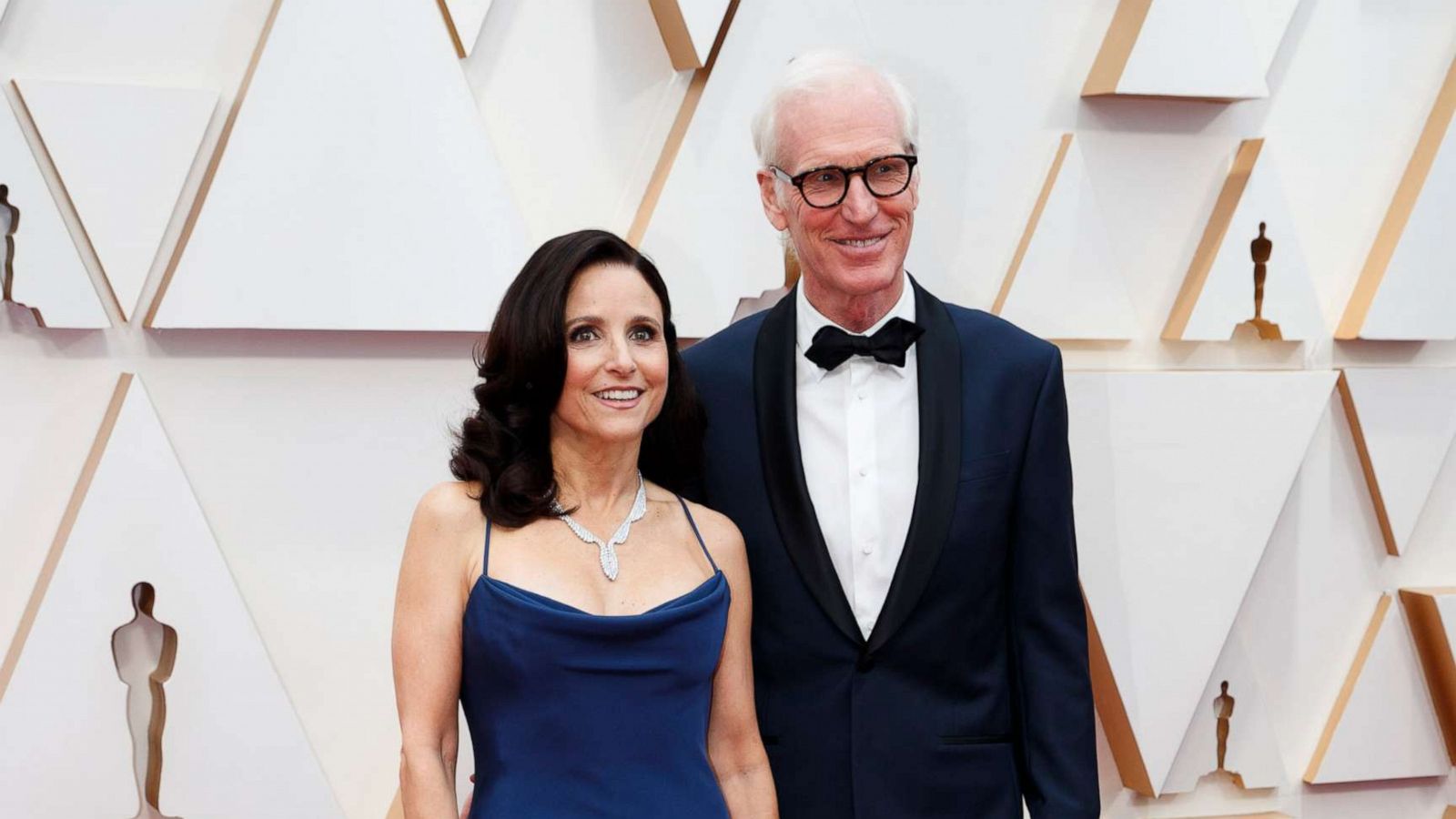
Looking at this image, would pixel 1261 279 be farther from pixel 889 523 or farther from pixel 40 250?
pixel 40 250

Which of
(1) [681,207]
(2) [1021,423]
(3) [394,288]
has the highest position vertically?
(1) [681,207]

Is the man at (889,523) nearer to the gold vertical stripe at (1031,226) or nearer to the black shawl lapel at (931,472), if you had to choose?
the black shawl lapel at (931,472)

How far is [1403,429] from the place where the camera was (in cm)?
273

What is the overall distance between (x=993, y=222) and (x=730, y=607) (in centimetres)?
112

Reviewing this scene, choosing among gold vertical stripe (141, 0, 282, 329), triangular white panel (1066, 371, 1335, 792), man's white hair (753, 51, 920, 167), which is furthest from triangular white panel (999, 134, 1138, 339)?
gold vertical stripe (141, 0, 282, 329)

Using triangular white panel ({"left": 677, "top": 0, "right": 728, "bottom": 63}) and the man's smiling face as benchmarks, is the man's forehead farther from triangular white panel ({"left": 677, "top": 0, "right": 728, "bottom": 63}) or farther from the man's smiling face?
triangular white panel ({"left": 677, "top": 0, "right": 728, "bottom": 63})

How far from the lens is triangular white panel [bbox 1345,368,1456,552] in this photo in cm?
271

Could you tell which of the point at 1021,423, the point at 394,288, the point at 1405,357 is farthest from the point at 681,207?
the point at 1405,357

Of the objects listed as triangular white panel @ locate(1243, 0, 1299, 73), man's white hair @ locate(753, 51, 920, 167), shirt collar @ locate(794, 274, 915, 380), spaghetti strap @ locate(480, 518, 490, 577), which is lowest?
spaghetti strap @ locate(480, 518, 490, 577)

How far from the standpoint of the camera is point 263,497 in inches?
88.8

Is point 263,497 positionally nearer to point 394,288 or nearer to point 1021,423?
point 394,288

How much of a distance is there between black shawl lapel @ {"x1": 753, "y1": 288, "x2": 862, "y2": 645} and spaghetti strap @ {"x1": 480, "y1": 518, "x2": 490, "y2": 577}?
40 centimetres

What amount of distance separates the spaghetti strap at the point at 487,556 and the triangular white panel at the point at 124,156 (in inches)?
35.0

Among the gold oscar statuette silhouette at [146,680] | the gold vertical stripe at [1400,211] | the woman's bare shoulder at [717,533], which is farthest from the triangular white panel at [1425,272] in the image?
the gold oscar statuette silhouette at [146,680]
